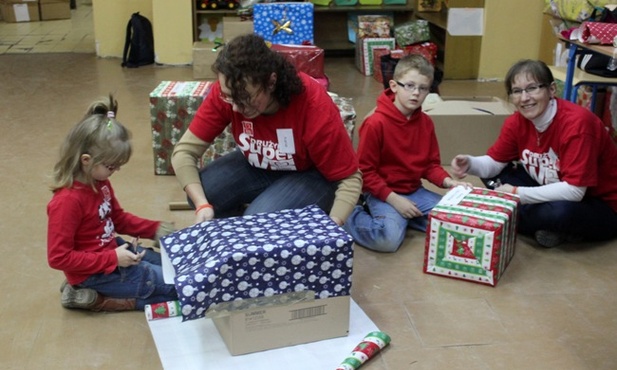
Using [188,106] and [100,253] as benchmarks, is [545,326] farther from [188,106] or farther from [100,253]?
[188,106]

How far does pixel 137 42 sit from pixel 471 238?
4.23 m

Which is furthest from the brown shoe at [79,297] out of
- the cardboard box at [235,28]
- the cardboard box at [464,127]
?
the cardboard box at [235,28]

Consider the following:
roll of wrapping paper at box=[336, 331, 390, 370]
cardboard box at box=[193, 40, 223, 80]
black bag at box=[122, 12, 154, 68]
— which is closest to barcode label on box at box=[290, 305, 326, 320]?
roll of wrapping paper at box=[336, 331, 390, 370]

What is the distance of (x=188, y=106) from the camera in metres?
3.41

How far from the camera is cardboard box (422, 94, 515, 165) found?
3.64 meters

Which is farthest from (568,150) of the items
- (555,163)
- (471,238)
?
(471,238)

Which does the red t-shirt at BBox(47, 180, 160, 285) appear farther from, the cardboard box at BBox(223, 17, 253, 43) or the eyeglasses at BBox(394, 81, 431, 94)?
the cardboard box at BBox(223, 17, 253, 43)

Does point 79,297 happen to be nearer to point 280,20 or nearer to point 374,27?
point 280,20

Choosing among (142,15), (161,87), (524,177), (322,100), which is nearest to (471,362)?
(322,100)

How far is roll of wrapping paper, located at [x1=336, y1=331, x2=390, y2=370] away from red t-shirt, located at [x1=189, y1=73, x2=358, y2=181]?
1.74ft

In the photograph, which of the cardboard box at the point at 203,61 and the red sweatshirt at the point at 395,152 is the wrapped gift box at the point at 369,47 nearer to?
the cardboard box at the point at 203,61

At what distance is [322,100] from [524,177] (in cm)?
103

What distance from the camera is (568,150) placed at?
264 centimetres

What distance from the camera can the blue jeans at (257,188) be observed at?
8.04ft
